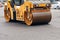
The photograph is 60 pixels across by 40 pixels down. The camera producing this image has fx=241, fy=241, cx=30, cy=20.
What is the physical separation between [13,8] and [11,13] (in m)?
0.43

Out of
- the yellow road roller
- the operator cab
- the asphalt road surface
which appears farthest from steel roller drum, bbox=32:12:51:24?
the operator cab

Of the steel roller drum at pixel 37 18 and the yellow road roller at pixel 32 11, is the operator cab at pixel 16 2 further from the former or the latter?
the steel roller drum at pixel 37 18

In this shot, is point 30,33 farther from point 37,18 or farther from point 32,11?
point 32,11

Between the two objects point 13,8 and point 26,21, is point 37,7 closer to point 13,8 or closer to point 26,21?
point 26,21

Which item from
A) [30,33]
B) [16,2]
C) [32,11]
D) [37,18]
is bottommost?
[30,33]

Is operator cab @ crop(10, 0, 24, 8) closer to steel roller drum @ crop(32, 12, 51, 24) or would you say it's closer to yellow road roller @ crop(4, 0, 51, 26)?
yellow road roller @ crop(4, 0, 51, 26)

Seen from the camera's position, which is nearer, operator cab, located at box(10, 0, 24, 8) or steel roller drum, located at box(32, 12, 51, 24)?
steel roller drum, located at box(32, 12, 51, 24)

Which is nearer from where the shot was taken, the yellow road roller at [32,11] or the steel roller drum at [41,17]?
the steel roller drum at [41,17]

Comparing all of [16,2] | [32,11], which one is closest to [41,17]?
[32,11]

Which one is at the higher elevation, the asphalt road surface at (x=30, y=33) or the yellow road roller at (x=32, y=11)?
the yellow road roller at (x=32, y=11)

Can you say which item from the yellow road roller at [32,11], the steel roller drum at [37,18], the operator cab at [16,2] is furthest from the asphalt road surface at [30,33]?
the operator cab at [16,2]

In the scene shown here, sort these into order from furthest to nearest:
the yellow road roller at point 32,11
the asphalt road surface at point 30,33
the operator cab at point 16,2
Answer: the operator cab at point 16,2, the yellow road roller at point 32,11, the asphalt road surface at point 30,33

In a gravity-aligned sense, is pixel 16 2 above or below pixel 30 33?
above

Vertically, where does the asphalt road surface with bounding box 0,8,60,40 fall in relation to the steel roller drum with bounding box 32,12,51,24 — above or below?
below
